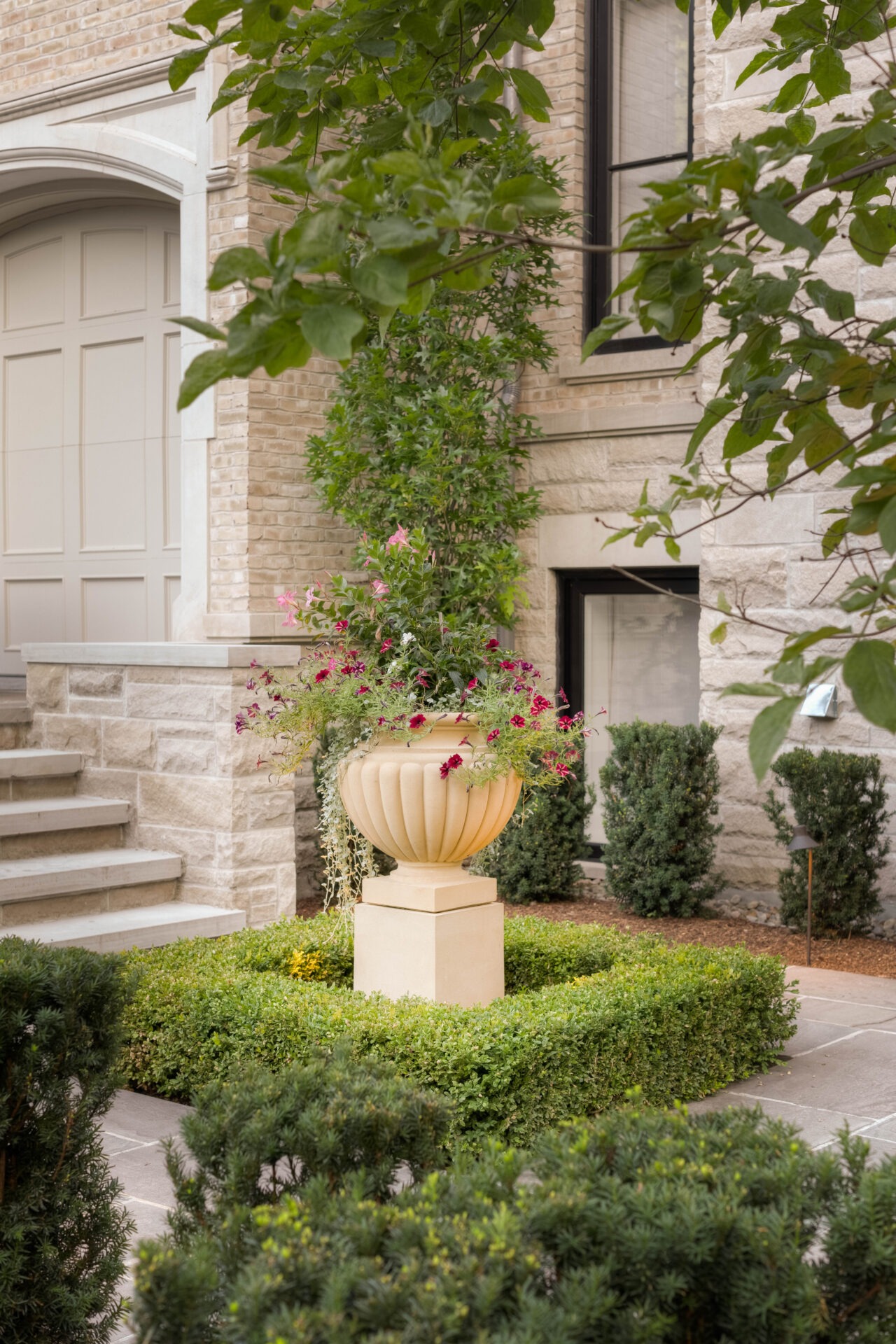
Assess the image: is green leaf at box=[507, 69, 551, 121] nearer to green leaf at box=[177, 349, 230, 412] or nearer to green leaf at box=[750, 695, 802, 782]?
green leaf at box=[177, 349, 230, 412]

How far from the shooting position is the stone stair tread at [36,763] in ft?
23.7

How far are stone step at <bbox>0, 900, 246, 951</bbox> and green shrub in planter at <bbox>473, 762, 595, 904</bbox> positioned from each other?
2163mm

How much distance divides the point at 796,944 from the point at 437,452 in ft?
11.6

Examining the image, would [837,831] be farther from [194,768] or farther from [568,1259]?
[568,1259]

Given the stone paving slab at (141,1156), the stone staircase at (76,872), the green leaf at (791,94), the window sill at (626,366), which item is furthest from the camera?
the window sill at (626,366)

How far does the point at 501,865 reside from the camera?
855cm

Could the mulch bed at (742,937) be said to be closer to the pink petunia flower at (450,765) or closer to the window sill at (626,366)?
the pink petunia flower at (450,765)

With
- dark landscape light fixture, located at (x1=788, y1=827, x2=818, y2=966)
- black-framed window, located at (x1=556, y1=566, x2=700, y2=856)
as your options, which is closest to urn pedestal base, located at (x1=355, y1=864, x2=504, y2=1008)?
dark landscape light fixture, located at (x1=788, y1=827, x2=818, y2=966)

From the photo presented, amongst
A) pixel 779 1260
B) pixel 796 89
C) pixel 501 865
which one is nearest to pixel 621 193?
pixel 501 865

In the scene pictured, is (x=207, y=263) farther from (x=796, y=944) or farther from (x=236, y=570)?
(x=796, y=944)

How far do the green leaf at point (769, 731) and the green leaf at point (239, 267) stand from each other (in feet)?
2.42

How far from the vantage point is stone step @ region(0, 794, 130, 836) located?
22.4ft

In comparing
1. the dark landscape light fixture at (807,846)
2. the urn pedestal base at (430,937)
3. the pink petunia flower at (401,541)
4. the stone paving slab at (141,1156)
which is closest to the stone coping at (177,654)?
→ the pink petunia flower at (401,541)

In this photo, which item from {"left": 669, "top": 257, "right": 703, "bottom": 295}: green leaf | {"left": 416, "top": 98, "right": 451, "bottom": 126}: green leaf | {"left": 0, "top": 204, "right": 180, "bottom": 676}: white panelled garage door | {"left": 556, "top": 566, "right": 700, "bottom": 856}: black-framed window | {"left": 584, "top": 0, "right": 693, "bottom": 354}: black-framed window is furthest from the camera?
{"left": 0, "top": 204, "right": 180, "bottom": 676}: white panelled garage door
